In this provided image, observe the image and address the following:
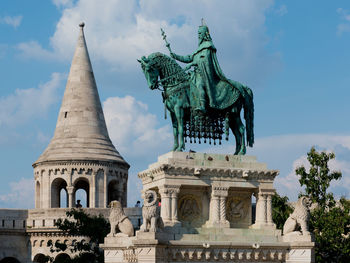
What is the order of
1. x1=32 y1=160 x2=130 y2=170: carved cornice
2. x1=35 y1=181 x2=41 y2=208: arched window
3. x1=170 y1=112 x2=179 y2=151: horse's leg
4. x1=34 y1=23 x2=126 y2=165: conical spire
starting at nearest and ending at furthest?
1. x1=170 y1=112 x2=179 y2=151: horse's leg
2. x1=32 y1=160 x2=130 y2=170: carved cornice
3. x1=34 y1=23 x2=126 y2=165: conical spire
4. x1=35 y1=181 x2=41 y2=208: arched window

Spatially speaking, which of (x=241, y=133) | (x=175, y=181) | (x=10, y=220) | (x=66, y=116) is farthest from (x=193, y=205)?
(x=66, y=116)

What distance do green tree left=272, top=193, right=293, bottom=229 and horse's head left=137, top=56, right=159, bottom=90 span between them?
47.1 feet

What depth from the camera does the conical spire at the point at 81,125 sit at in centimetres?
5297

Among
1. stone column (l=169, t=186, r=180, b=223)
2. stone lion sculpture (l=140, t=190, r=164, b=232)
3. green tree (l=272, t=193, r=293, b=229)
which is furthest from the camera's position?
green tree (l=272, t=193, r=293, b=229)

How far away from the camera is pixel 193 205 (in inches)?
1027

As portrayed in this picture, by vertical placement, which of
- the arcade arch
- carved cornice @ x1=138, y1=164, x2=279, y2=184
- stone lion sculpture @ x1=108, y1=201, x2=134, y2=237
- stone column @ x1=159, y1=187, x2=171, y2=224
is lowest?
the arcade arch

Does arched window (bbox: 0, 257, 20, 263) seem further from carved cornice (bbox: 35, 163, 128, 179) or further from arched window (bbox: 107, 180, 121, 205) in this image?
arched window (bbox: 107, 180, 121, 205)

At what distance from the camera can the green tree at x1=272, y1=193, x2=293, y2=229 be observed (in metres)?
39.3

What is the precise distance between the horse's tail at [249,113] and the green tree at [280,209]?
12294mm

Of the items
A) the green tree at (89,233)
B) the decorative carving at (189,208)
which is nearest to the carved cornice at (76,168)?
the green tree at (89,233)

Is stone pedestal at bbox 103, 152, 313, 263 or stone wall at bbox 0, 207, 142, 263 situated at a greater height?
stone pedestal at bbox 103, 152, 313, 263

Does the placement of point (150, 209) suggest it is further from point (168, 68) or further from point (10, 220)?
point (10, 220)

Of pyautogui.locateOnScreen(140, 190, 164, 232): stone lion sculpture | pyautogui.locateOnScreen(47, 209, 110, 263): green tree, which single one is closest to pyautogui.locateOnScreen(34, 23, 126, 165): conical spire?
pyautogui.locateOnScreen(47, 209, 110, 263): green tree

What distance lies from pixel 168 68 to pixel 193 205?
4.30 m
